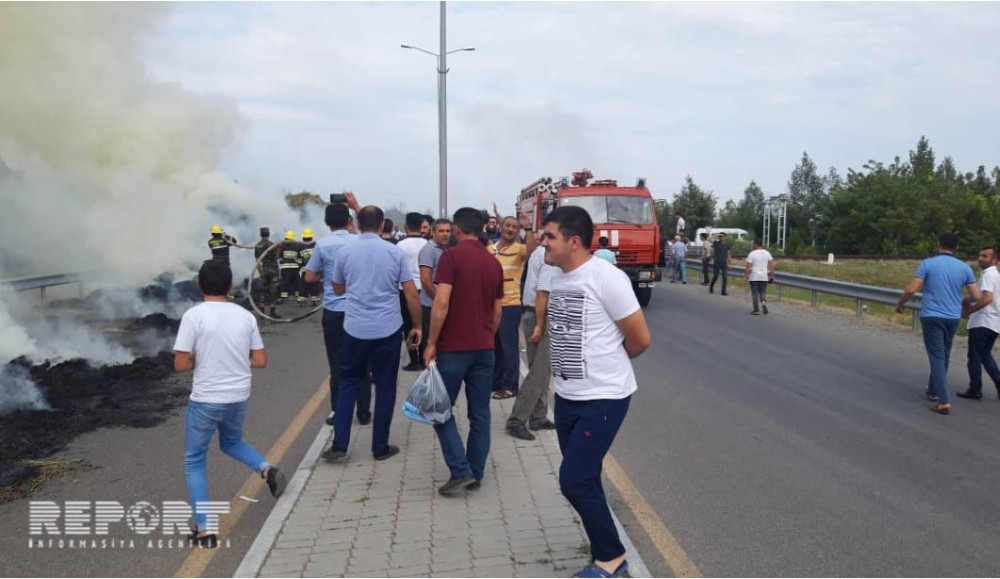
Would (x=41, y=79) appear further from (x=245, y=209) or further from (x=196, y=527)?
(x=196, y=527)

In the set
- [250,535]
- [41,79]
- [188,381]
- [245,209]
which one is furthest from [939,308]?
[245,209]

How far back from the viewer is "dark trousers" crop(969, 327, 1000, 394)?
8.02 m

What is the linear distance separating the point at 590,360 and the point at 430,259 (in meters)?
3.48

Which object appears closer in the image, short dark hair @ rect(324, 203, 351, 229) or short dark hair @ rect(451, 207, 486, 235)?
short dark hair @ rect(451, 207, 486, 235)

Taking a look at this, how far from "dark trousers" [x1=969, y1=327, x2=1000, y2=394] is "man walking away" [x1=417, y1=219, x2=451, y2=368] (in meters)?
5.54

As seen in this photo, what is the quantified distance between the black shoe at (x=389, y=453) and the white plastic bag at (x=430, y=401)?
1.08 meters

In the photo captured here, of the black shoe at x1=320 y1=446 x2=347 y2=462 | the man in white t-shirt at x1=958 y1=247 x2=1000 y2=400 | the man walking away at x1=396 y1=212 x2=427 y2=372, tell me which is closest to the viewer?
the black shoe at x1=320 y1=446 x2=347 y2=462

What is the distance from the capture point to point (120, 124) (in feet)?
63.0

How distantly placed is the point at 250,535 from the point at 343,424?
49.3 inches

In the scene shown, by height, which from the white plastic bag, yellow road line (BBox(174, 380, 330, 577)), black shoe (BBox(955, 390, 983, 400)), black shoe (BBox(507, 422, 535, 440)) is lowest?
yellow road line (BBox(174, 380, 330, 577))

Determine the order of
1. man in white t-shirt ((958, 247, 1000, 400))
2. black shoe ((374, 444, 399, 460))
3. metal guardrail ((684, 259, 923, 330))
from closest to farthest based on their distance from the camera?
black shoe ((374, 444, 399, 460)) → man in white t-shirt ((958, 247, 1000, 400)) → metal guardrail ((684, 259, 923, 330))

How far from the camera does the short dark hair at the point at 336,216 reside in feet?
21.4

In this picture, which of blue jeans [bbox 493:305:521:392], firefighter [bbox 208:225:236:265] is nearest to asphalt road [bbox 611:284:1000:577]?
blue jeans [bbox 493:305:521:392]

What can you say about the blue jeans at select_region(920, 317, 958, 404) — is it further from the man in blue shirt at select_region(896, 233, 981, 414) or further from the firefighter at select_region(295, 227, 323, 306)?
the firefighter at select_region(295, 227, 323, 306)
